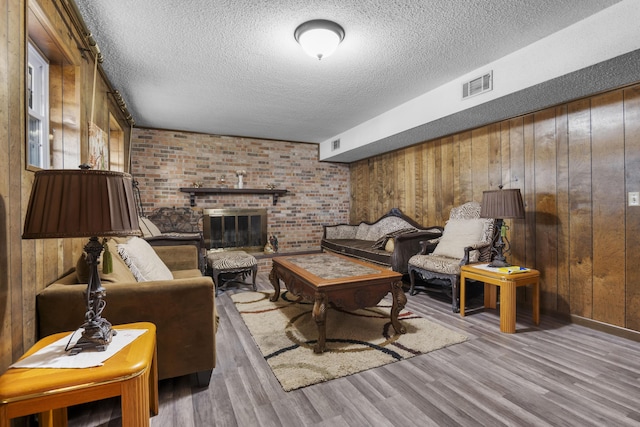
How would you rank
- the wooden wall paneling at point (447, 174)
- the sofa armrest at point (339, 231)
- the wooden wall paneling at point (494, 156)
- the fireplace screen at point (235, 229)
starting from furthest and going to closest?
the sofa armrest at point (339, 231) → the fireplace screen at point (235, 229) → the wooden wall paneling at point (447, 174) → the wooden wall paneling at point (494, 156)

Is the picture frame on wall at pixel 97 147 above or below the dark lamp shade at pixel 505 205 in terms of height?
above

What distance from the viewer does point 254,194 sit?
5.63m

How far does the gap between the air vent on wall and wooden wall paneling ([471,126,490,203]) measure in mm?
900

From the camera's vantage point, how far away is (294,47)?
252cm

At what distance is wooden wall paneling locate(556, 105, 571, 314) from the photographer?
2898 mm

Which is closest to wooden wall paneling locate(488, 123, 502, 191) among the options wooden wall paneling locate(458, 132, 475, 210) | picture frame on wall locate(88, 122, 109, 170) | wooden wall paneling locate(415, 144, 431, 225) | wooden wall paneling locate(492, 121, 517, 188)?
wooden wall paneling locate(492, 121, 517, 188)

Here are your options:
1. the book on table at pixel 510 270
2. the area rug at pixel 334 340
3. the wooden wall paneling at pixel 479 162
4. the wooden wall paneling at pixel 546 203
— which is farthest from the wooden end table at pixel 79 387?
the wooden wall paneling at pixel 479 162

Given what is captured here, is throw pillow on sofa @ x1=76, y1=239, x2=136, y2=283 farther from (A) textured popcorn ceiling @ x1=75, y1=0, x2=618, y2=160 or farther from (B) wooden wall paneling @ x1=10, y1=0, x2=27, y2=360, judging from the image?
(A) textured popcorn ceiling @ x1=75, y1=0, x2=618, y2=160

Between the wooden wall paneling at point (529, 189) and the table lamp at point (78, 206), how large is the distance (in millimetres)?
3565

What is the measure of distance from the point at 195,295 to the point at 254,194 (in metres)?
4.06

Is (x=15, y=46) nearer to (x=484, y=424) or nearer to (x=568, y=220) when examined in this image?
(x=484, y=424)

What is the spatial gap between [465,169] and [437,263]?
1474 mm

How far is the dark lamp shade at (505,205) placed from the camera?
9.25 ft

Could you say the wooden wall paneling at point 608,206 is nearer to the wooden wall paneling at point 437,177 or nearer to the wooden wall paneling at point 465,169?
the wooden wall paneling at point 465,169
